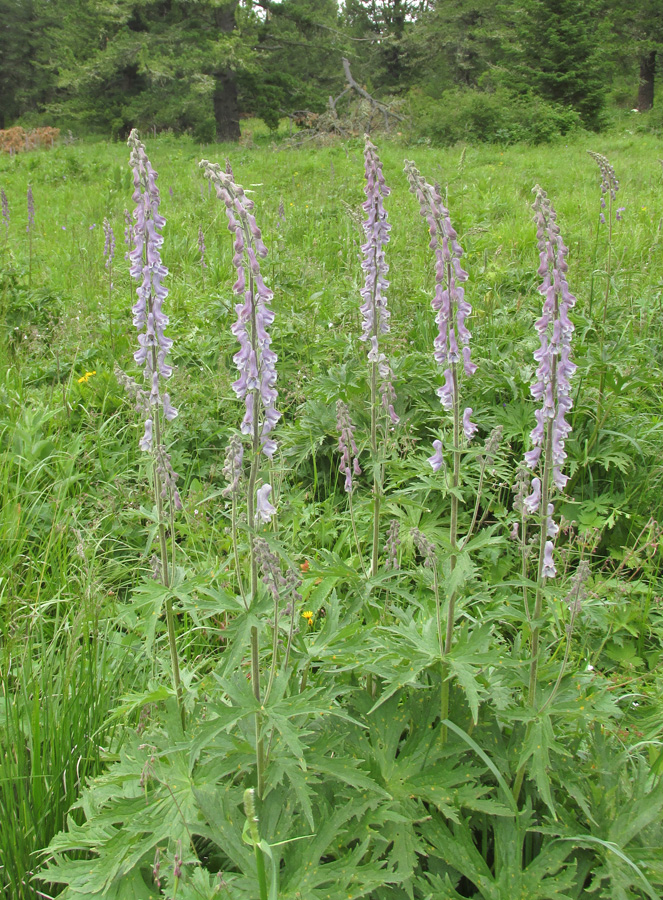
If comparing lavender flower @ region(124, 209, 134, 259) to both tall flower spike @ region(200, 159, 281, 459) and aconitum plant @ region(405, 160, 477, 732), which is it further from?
aconitum plant @ region(405, 160, 477, 732)

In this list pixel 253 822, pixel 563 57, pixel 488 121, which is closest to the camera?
pixel 253 822

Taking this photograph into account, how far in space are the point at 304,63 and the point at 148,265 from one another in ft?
93.5

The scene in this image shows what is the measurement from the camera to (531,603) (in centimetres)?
265

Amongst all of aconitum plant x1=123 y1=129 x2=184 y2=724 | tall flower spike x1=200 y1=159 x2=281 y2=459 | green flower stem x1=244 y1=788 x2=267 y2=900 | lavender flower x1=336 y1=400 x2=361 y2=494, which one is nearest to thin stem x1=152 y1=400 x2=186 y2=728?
aconitum plant x1=123 y1=129 x2=184 y2=724

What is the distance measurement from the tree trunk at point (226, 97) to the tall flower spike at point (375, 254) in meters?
20.4

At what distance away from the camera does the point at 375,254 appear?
2.35 m

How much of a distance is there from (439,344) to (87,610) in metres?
1.56

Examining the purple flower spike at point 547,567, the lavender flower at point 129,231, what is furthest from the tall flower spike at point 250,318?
the purple flower spike at point 547,567

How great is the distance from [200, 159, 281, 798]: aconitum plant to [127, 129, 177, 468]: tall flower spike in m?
0.30

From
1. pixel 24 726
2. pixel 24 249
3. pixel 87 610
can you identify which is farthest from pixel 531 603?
pixel 24 249

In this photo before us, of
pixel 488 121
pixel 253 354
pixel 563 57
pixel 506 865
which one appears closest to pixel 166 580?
pixel 253 354

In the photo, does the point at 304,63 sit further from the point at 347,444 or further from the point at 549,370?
the point at 549,370

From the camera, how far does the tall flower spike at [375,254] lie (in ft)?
7.40

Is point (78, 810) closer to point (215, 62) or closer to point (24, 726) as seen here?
point (24, 726)
